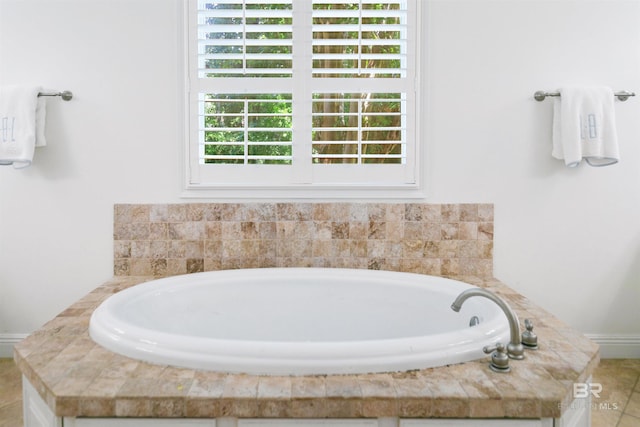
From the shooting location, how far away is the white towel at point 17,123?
6.97 feet

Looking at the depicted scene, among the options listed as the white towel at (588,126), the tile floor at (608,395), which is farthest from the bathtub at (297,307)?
the white towel at (588,126)

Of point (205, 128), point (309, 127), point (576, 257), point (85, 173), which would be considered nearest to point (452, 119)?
point (309, 127)

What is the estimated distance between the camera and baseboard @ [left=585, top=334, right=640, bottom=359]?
2.37 meters

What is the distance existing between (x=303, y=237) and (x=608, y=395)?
1.63m

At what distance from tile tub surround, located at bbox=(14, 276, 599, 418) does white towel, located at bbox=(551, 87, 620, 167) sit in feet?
4.14

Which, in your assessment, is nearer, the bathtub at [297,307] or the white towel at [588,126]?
the bathtub at [297,307]

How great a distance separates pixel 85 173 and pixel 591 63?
2.76m

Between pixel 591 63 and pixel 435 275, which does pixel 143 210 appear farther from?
pixel 591 63

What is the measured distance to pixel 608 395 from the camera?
200 cm

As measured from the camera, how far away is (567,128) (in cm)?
216

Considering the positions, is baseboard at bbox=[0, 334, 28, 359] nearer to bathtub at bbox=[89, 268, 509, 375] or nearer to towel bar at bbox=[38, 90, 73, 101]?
bathtub at bbox=[89, 268, 509, 375]

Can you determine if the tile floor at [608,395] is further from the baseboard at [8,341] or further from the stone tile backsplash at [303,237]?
the stone tile backsplash at [303,237]

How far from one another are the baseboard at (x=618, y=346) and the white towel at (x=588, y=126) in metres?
0.97

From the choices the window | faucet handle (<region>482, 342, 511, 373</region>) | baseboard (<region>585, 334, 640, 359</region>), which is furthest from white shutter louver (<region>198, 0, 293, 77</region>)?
baseboard (<region>585, 334, 640, 359</region>)
